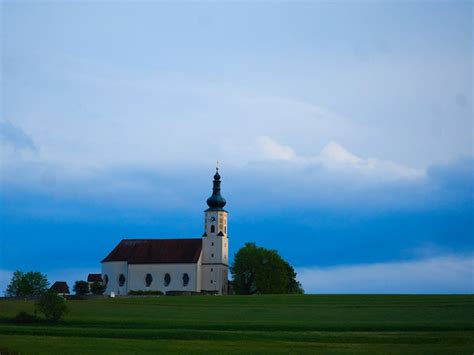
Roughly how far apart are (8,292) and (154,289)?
66.5 ft

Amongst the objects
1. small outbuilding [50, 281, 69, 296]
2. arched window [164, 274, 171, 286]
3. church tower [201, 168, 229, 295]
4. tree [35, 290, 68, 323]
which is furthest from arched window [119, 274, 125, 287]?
tree [35, 290, 68, 323]

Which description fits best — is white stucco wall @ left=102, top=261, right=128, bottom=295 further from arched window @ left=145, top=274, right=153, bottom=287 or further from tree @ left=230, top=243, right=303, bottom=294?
tree @ left=230, top=243, right=303, bottom=294

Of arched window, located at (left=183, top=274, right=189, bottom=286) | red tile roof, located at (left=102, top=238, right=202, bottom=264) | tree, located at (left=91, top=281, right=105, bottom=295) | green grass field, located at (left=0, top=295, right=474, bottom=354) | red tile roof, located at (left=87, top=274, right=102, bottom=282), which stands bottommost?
green grass field, located at (left=0, top=295, right=474, bottom=354)

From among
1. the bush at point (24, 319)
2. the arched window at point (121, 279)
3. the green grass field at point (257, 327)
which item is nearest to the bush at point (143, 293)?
the arched window at point (121, 279)

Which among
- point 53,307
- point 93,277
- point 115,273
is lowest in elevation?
point 53,307

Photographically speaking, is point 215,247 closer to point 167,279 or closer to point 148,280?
point 167,279

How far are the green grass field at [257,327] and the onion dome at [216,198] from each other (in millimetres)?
32296

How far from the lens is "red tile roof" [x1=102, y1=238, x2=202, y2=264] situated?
114562 millimetres

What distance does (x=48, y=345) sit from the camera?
145ft

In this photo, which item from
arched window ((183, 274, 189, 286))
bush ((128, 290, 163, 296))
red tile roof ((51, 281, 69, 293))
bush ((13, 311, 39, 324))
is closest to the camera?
bush ((13, 311, 39, 324))

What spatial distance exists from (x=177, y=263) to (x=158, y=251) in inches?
150

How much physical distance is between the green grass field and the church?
1058 inches

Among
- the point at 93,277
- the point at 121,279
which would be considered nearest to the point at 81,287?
the point at 121,279

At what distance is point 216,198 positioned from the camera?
11800cm
